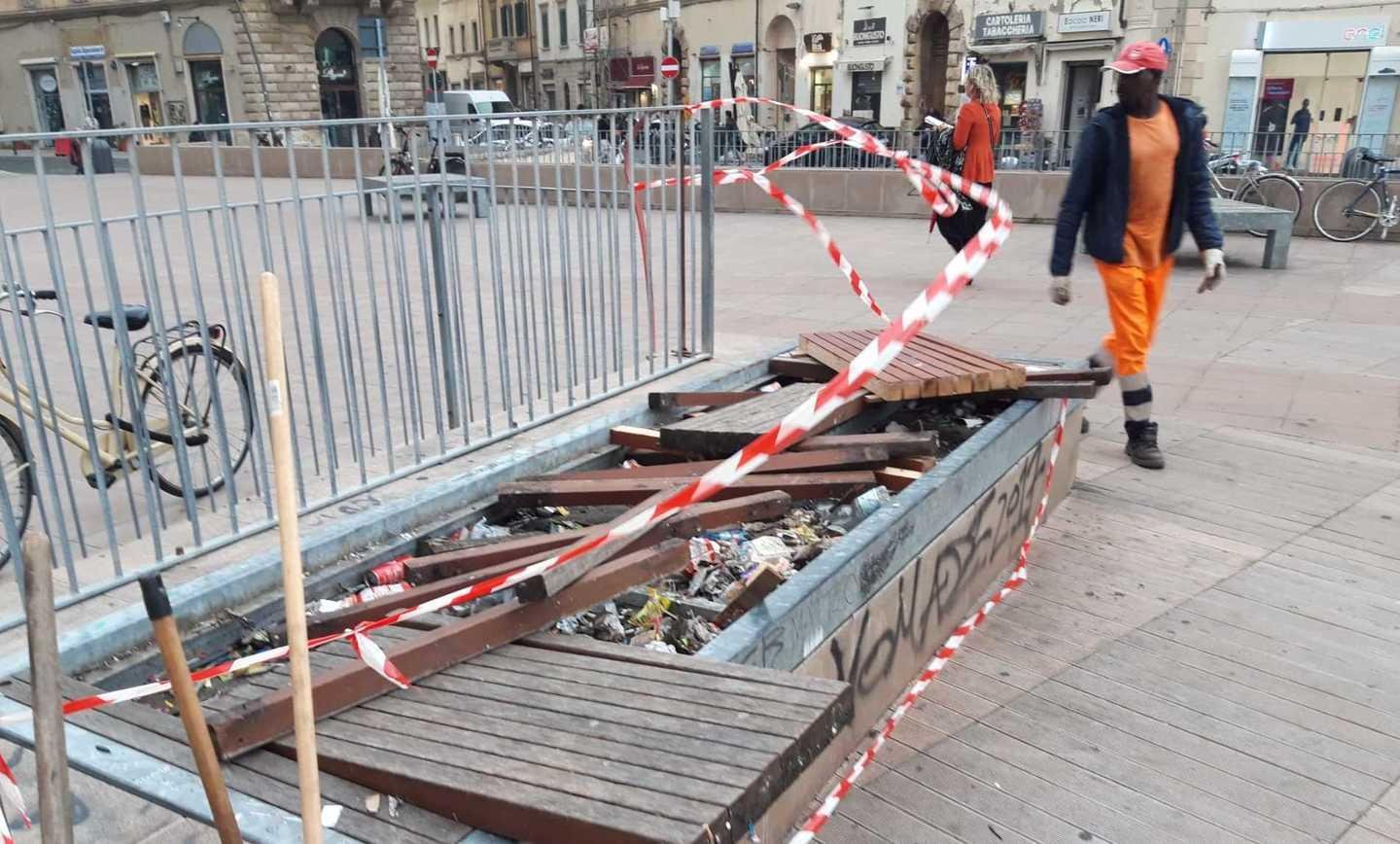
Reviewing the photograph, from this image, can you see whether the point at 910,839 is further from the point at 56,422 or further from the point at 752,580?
the point at 56,422

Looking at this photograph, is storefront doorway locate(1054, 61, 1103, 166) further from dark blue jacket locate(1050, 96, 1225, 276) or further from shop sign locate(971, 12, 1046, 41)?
dark blue jacket locate(1050, 96, 1225, 276)

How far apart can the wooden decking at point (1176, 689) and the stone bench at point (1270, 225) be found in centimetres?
665

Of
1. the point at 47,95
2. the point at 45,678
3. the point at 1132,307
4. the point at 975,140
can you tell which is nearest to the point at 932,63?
the point at 975,140

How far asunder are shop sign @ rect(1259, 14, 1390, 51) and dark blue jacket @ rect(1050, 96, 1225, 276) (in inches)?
932

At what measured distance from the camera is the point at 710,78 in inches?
1709

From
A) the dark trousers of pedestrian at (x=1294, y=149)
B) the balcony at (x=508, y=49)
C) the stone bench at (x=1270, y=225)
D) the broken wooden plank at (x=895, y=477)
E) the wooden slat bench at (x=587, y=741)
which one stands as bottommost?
the stone bench at (x=1270, y=225)

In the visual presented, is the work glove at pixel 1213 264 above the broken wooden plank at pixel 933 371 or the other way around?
above

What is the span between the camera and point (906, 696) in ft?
11.5

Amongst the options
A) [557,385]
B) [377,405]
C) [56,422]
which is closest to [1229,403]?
[557,385]

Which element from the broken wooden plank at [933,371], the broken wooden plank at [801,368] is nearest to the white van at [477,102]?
the broken wooden plank at [801,368]

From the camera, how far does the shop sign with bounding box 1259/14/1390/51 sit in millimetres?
23922

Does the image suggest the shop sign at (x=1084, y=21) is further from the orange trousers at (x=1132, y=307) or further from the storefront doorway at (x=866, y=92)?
the orange trousers at (x=1132, y=307)

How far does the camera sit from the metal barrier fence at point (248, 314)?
139 inches

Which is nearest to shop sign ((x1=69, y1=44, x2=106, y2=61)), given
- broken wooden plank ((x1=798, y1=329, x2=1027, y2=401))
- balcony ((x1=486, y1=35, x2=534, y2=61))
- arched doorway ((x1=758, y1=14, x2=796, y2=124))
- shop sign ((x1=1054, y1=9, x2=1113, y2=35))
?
balcony ((x1=486, y1=35, x2=534, y2=61))
